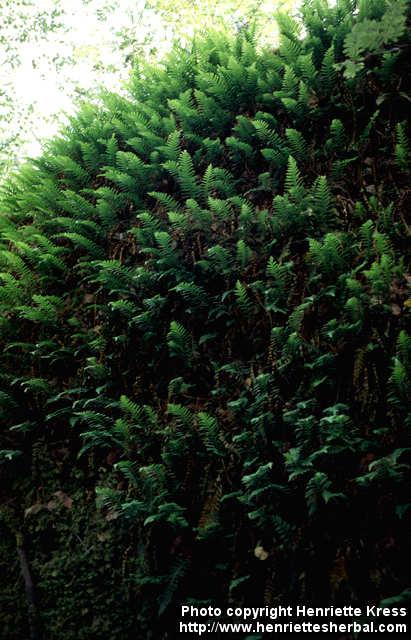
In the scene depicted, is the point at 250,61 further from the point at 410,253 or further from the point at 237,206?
the point at 410,253

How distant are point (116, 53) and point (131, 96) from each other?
10.8m

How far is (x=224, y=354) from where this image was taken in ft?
13.1

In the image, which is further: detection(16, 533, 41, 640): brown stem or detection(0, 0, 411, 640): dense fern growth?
detection(16, 533, 41, 640): brown stem

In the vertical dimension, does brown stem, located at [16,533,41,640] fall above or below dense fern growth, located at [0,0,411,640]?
below

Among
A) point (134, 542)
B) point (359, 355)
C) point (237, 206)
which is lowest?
point (134, 542)

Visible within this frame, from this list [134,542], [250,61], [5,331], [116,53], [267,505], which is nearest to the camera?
[267,505]

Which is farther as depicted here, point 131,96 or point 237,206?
point 131,96

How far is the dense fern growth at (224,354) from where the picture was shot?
2992 mm

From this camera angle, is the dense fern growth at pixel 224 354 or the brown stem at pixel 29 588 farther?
the brown stem at pixel 29 588

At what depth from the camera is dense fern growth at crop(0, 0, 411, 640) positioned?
9.82 ft

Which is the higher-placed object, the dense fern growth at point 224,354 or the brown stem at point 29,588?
the dense fern growth at point 224,354

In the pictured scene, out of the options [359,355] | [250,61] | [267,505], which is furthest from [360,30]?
[267,505]

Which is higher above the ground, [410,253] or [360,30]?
[360,30]

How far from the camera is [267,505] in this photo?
3082 millimetres
